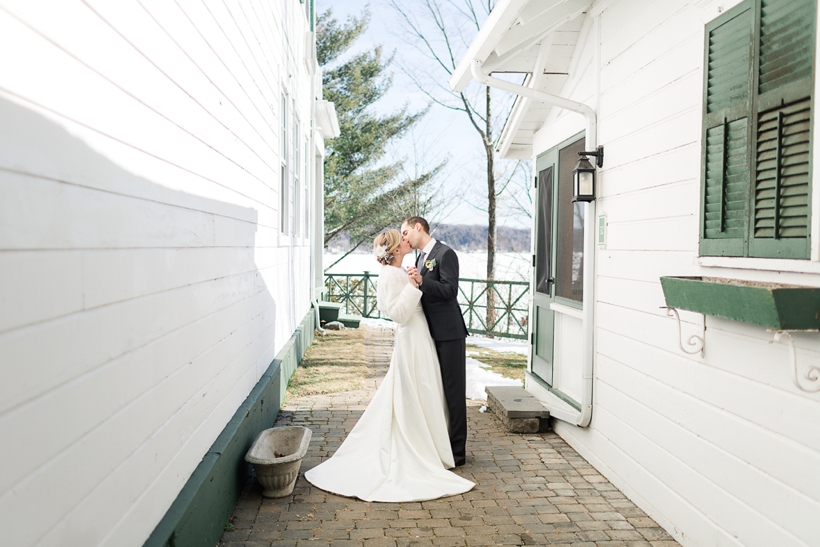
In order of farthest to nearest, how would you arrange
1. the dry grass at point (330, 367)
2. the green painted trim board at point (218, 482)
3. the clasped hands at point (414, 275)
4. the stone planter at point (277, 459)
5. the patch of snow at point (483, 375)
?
the patch of snow at point (483, 375) < the dry grass at point (330, 367) < the clasped hands at point (414, 275) < the stone planter at point (277, 459) < the green painted trim board at point (218, 482)

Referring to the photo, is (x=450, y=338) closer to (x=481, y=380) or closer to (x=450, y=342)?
(x=450, y=342)

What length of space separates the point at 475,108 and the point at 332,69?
6699 mm

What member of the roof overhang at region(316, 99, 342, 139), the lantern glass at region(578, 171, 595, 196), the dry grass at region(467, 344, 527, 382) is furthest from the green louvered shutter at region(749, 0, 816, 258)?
the roof overhang at region(316, 99, 342, 139)

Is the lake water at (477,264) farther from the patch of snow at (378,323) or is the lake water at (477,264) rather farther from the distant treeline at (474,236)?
the patch of snow at (378,323)

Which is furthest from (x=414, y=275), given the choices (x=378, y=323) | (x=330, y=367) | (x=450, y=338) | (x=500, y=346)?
(x=378, y=323)

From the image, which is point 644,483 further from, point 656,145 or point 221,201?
point 221,201

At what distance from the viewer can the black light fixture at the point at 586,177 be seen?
195 inches

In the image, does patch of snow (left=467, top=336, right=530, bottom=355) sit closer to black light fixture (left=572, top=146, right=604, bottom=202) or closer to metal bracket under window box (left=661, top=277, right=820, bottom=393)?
black light fixture (left=572, top=146, right=604, bottom=202)

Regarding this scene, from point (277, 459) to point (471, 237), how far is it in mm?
19848

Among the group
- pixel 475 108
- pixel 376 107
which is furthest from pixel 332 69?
pixel 475 108

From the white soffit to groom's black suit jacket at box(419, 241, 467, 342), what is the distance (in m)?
1.79

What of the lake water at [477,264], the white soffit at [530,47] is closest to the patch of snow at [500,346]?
the white soffit at [530,47]

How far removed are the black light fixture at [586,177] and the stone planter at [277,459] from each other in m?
2.78

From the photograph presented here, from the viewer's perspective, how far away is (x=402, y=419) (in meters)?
4.82
